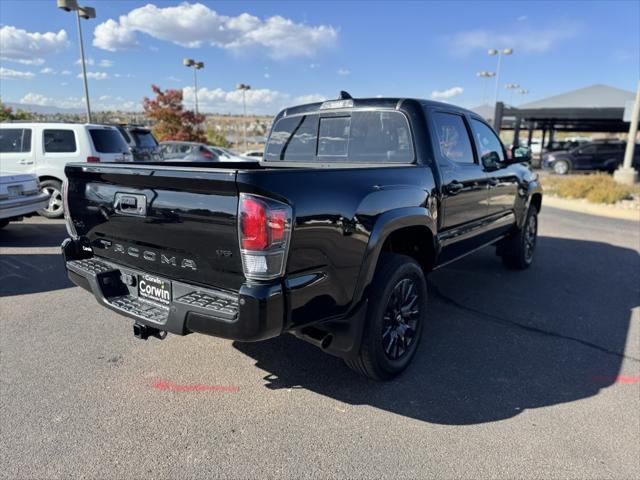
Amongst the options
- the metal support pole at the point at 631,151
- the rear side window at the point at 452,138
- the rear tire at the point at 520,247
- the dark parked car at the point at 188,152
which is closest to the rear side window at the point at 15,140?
the dark parked car at the point at 188,152

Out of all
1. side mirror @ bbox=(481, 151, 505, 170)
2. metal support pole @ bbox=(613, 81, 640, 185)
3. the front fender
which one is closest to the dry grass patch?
metal support pole @ bbox=(613, 81, 640, 185)

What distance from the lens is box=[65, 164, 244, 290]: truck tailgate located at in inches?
91.4

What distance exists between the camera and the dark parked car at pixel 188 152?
16.9 meters

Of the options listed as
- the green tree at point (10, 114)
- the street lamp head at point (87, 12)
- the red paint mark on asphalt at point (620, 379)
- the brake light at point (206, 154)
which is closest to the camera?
the red paint mark on asphalt at point (620, 379)

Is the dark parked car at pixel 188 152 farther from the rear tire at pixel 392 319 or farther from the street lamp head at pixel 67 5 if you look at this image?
the rear tire at pixel 392 319

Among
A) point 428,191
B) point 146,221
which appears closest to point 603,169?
point 428,191

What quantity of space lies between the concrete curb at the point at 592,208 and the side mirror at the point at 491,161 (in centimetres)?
812

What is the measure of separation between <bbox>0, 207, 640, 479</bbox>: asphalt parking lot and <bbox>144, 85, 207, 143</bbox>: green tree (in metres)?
24.9

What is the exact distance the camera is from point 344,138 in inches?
162

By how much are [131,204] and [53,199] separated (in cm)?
755

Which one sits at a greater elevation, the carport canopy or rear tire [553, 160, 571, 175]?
the carport canopy

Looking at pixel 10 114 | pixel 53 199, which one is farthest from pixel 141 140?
pixel 10 114

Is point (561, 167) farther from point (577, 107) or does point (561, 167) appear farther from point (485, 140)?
point (485, 140)

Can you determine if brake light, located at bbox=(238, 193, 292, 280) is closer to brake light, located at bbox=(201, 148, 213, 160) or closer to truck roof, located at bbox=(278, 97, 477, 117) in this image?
truck roof, located at bbox=(278, 97, 477, 117)
